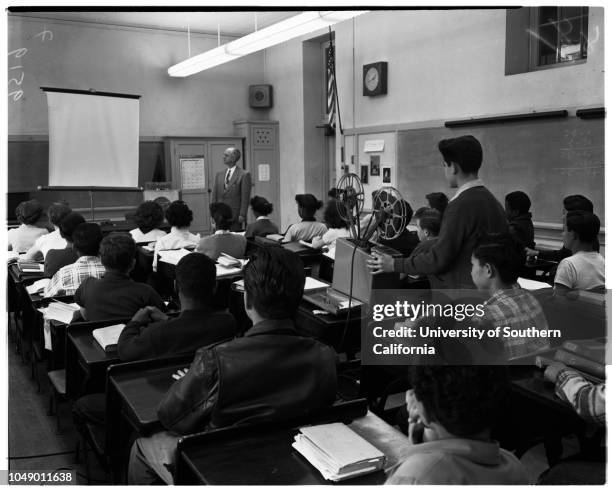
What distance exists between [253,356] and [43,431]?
1.73 metres

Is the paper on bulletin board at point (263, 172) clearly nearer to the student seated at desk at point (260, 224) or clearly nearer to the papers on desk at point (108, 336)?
the student seated at desk at point (260, 224)

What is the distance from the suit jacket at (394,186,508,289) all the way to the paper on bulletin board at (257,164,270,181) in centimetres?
646

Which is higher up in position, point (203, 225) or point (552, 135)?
point (552, 135)

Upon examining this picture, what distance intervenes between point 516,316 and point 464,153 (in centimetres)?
68

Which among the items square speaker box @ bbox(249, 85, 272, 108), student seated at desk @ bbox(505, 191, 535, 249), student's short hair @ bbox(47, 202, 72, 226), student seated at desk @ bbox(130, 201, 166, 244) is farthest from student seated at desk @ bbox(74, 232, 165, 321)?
square speaker box @ bbox(249, 85, 272, 108)

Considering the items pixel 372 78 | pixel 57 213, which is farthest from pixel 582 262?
pixel 372 78

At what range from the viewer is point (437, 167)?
236 inches

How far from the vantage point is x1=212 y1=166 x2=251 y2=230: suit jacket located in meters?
6.27

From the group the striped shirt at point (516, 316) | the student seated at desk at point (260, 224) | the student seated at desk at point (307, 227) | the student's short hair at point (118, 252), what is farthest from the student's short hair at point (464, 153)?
the student seated at desk at point (260, 224)

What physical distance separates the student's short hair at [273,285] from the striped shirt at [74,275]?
1.60m

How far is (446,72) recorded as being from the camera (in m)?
5.77

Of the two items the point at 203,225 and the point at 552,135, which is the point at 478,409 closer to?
the point at 552,135

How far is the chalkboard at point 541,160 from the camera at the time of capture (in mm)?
4598

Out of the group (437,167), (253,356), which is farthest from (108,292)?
(437,167)
